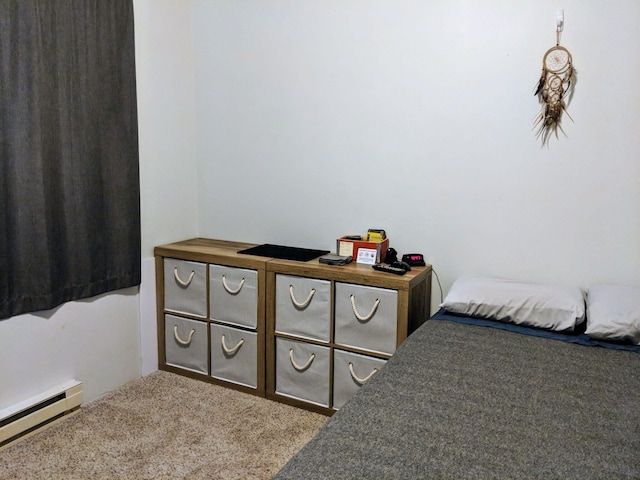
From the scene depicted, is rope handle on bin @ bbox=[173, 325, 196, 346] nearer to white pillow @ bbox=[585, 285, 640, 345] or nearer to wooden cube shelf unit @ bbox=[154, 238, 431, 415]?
wooden cube shelf unit @ bbox=[154, 238, 431, 415]

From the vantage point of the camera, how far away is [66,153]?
2381 mm

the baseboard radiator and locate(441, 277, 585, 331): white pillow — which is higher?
locate(441, 277, 585, 331): white pillow

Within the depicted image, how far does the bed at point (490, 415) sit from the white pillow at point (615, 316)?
4 cm

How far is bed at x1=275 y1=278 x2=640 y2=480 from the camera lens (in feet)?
3.91

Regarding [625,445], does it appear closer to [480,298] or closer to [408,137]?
[480,298]

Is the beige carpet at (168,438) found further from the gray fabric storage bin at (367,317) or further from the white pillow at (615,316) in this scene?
the white pillow at (615,316)

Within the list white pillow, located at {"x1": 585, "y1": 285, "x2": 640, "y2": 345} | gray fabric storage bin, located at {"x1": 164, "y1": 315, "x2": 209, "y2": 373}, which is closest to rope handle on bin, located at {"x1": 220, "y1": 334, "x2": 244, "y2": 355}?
gray fabric storage bin, located at {"x1": 164, "y1": 315, "x2": 209, "y2": 373}

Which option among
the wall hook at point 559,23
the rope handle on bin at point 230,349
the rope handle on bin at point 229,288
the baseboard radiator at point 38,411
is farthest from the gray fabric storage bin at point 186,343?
the wall hook at point 559,23

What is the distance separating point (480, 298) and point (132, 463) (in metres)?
1.58

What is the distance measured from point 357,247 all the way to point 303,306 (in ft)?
1.29

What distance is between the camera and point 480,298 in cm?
218

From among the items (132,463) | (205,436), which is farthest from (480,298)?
(132,463)

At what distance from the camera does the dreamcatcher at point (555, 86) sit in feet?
7.29

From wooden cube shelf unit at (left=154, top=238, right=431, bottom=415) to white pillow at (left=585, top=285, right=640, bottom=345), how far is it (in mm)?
719
